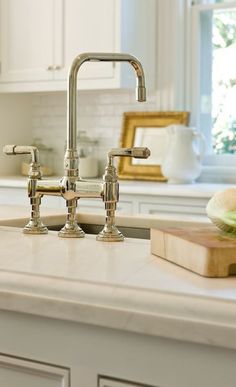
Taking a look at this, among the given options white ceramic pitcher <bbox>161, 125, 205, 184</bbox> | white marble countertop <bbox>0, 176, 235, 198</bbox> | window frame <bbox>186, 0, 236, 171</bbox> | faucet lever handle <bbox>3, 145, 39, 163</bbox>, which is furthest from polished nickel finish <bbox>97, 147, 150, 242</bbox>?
window frame <bbox>186, 0, 236, 171</bbox>

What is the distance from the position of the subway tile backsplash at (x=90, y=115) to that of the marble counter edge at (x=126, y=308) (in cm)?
304

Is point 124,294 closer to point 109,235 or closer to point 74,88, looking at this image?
point 109,235

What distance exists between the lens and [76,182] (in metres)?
1.54

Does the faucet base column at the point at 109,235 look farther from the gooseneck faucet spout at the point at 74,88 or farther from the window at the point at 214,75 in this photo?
the window at the point at 214,75

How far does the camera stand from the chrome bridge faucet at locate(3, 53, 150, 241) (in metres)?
1.48

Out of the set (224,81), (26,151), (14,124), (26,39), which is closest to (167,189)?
(224,81)

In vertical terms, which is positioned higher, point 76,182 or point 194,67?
point 194,67

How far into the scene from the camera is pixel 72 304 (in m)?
0.98

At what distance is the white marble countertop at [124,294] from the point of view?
34.8 inches

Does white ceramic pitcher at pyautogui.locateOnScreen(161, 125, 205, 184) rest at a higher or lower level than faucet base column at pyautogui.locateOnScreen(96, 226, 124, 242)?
higher

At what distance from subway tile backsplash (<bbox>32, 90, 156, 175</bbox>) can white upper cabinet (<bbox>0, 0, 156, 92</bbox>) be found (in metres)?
0.28

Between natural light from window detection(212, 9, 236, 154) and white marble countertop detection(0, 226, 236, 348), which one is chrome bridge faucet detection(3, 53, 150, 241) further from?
natural light from window detection(212, 9, 236, 154)

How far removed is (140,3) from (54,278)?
10.1ft

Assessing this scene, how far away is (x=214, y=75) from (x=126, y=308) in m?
3.16
